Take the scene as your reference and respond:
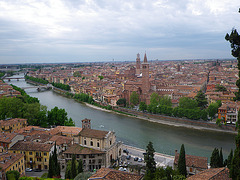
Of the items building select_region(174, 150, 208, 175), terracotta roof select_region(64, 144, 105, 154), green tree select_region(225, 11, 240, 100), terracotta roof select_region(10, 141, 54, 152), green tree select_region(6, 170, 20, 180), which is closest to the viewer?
green tree select_region(225, 11, 240, 100)

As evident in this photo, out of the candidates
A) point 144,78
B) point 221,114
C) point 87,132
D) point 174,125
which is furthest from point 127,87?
point 87,132

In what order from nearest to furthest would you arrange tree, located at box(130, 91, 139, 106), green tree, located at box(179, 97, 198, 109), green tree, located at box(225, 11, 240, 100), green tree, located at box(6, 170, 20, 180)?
green tree, located at box(225, 11, 240, 100)
green tree, located at box(6, 170, 20, 180)
green tree, located at box(179, 97, 198, 109)
tree, located at box(130, 91, 139, 106)

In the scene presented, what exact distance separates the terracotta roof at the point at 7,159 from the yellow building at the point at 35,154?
1172 mm

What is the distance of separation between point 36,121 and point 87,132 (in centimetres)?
692

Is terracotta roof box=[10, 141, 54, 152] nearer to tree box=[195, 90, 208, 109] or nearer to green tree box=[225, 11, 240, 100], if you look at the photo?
green tree box=[225, 11, 240, 100]

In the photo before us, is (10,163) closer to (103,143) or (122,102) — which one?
(103,143)

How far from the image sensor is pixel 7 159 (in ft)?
30.8

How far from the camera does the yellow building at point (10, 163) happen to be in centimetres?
850

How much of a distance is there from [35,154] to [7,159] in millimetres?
1731

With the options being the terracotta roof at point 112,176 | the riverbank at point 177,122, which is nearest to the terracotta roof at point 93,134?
the terracotta roof at point 112,176

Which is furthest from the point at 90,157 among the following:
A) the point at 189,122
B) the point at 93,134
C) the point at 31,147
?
the point at 189,122

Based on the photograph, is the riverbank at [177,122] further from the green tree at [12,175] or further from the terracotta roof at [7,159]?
the green tree at [12,175]

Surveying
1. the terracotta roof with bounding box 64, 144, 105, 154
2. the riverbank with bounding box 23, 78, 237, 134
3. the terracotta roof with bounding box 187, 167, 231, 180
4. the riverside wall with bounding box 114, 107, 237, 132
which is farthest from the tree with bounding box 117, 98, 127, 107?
the terracotta roof with bounding box 187, 167, 231, 180

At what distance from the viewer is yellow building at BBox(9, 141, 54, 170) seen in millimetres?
10922
